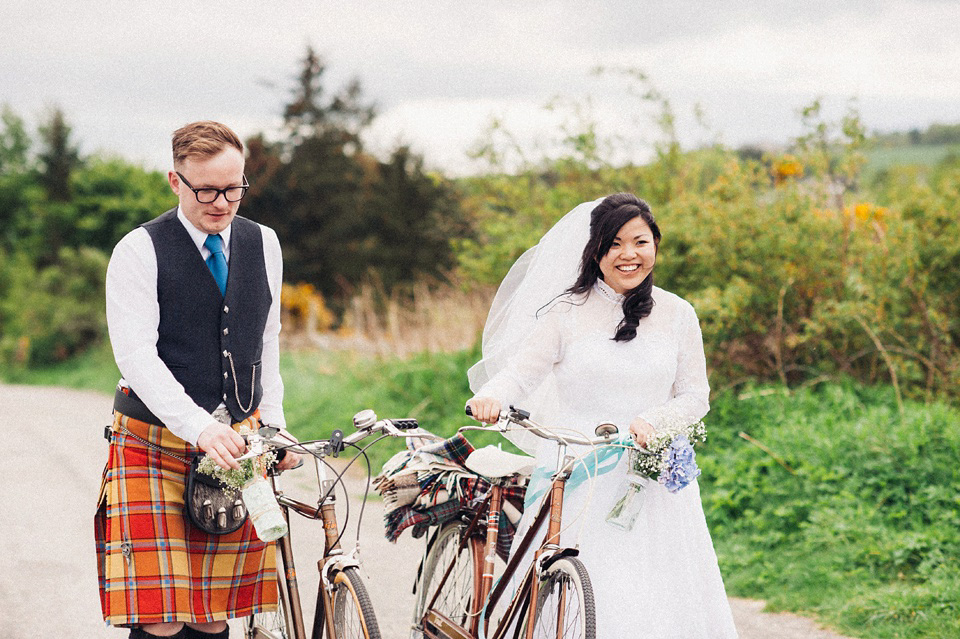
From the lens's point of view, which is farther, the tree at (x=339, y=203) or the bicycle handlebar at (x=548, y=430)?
the tree at (x=339, y=203)

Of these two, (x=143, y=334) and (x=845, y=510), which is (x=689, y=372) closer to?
(x=143, y=334)

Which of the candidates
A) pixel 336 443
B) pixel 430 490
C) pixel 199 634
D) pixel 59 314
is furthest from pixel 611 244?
pixel 59 314

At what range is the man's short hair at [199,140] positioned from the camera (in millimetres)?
3070

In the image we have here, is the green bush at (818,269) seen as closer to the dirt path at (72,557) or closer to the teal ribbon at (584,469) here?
the dirt path at (72,557)

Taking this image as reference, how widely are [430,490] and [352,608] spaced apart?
1.08 m

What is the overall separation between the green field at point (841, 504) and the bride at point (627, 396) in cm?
172

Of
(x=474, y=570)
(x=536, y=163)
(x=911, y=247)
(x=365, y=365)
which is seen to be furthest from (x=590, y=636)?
(x=365, y=365)

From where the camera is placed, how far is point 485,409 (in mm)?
3363

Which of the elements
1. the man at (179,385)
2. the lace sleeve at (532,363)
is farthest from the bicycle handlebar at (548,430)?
the man at (179,385)

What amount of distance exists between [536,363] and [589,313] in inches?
11.8

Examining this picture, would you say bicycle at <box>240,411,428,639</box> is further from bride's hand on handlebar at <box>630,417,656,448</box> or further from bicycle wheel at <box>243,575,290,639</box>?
bride's hand on handlebar at <box>630,417,656,448</box>

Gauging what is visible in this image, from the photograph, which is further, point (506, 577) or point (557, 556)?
point (506, 577)

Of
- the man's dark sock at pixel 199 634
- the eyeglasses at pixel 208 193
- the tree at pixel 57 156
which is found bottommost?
the man's dark sock at pixel 199 634

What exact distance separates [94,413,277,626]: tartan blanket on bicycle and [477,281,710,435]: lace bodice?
1.14 metres
